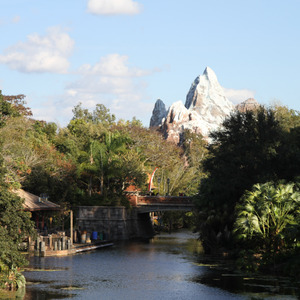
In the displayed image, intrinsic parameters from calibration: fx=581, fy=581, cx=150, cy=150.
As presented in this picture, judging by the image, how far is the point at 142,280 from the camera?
117ft

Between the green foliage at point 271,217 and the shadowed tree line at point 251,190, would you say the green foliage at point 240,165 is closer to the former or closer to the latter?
the shadowed tree line at point 251,190

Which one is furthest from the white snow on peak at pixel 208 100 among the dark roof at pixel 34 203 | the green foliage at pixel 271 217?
the green foliage at pixel 271 217

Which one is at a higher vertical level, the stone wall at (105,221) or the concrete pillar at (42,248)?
the stone wall at (105,221)

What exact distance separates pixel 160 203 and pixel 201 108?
9995 cm

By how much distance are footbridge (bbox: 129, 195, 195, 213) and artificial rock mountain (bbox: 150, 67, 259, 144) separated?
2815 inches

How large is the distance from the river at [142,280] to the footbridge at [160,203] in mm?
17265

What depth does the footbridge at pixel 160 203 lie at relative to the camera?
6644cm

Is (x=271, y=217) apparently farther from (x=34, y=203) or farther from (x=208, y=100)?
(x=208, y=100)

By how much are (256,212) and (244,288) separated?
24.5 ft

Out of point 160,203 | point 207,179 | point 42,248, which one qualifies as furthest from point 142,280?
point 160,203

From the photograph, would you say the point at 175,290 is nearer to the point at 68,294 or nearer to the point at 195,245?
the point at 68,294

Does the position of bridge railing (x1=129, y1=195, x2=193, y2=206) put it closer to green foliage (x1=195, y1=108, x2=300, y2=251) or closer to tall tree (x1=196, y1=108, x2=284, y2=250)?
green foliage (x1=195, y1=108, x2=300, y2=251)

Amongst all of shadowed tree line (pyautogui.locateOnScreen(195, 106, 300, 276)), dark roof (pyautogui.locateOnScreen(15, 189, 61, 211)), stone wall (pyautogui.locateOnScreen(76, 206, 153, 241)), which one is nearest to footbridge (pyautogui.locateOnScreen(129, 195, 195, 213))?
stone wall (pyautogui.locateOnScreen(76, 206, 153, 241))

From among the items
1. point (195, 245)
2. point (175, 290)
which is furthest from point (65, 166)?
point (175, 290)
